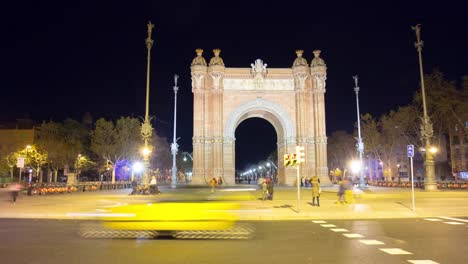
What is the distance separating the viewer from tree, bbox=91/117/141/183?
68.3m

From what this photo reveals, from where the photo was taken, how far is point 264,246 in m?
10.3

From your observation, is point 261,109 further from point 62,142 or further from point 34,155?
point 62,142

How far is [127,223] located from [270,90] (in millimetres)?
45604

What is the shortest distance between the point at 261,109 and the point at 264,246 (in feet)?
150

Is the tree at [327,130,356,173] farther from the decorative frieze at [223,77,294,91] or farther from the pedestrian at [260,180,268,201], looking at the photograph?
the pedestrian at [260,180,268,201]

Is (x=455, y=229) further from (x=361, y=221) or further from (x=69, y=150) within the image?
(x=69, y=150)

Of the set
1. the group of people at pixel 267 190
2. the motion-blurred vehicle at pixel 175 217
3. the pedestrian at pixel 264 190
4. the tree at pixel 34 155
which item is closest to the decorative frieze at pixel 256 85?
the group of people at pixel 267 190

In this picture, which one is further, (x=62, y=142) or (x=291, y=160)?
(x=62, y=142)

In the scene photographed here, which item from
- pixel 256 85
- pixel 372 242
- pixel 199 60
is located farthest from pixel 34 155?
pixel 372 242

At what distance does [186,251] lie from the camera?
9625 millimetres

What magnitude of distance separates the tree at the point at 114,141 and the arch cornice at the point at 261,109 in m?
23.8

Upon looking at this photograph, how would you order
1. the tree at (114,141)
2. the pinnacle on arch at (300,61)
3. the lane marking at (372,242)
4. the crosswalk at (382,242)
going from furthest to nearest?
the tree at (114,141) → the pinnacle on arch at (300,61) → the lane marking at (372,242) → the crosswalk at (382,242)

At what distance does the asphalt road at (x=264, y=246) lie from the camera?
8711 mm

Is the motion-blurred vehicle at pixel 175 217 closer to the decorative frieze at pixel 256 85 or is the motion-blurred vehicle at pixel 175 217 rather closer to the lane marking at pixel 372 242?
the lane marking at pixel 372 242
